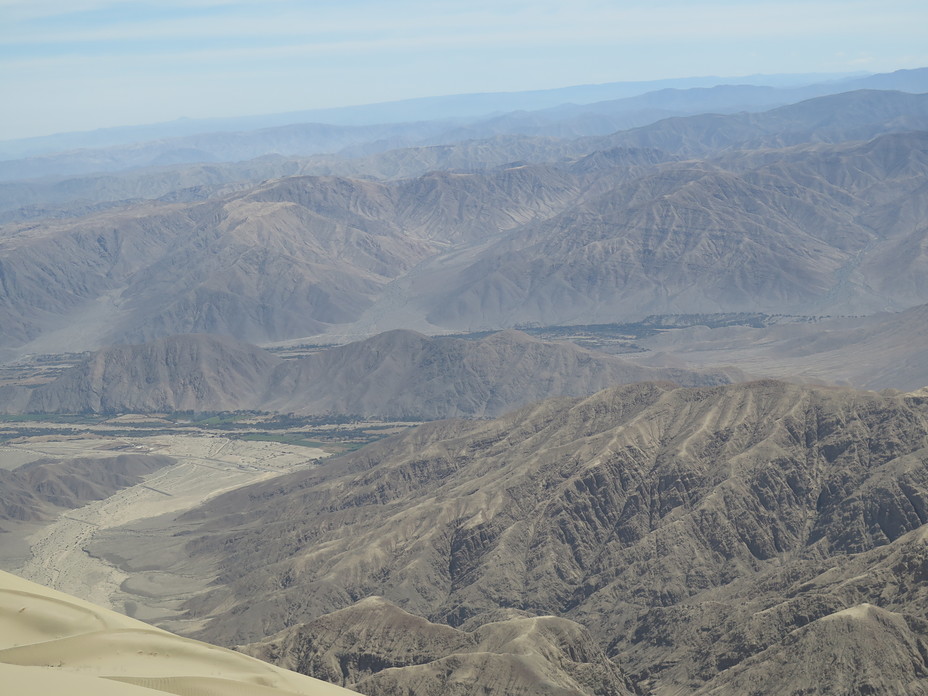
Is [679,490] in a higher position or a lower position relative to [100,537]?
higher

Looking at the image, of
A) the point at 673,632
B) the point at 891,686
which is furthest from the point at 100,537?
the point at 891,686

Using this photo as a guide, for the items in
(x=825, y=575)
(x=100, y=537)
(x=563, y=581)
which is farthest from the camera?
(x=100, y=537)

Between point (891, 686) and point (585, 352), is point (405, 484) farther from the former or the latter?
point (585, 352)

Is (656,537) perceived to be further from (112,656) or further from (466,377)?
(466,377)

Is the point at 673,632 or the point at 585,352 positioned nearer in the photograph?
the point at 673,632

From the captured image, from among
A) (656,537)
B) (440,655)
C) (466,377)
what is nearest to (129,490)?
(466,377)

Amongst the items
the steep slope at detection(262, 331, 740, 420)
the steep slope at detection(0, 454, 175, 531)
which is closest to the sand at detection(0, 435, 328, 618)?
the steep slope at detection(0, 454, 175, 531)
